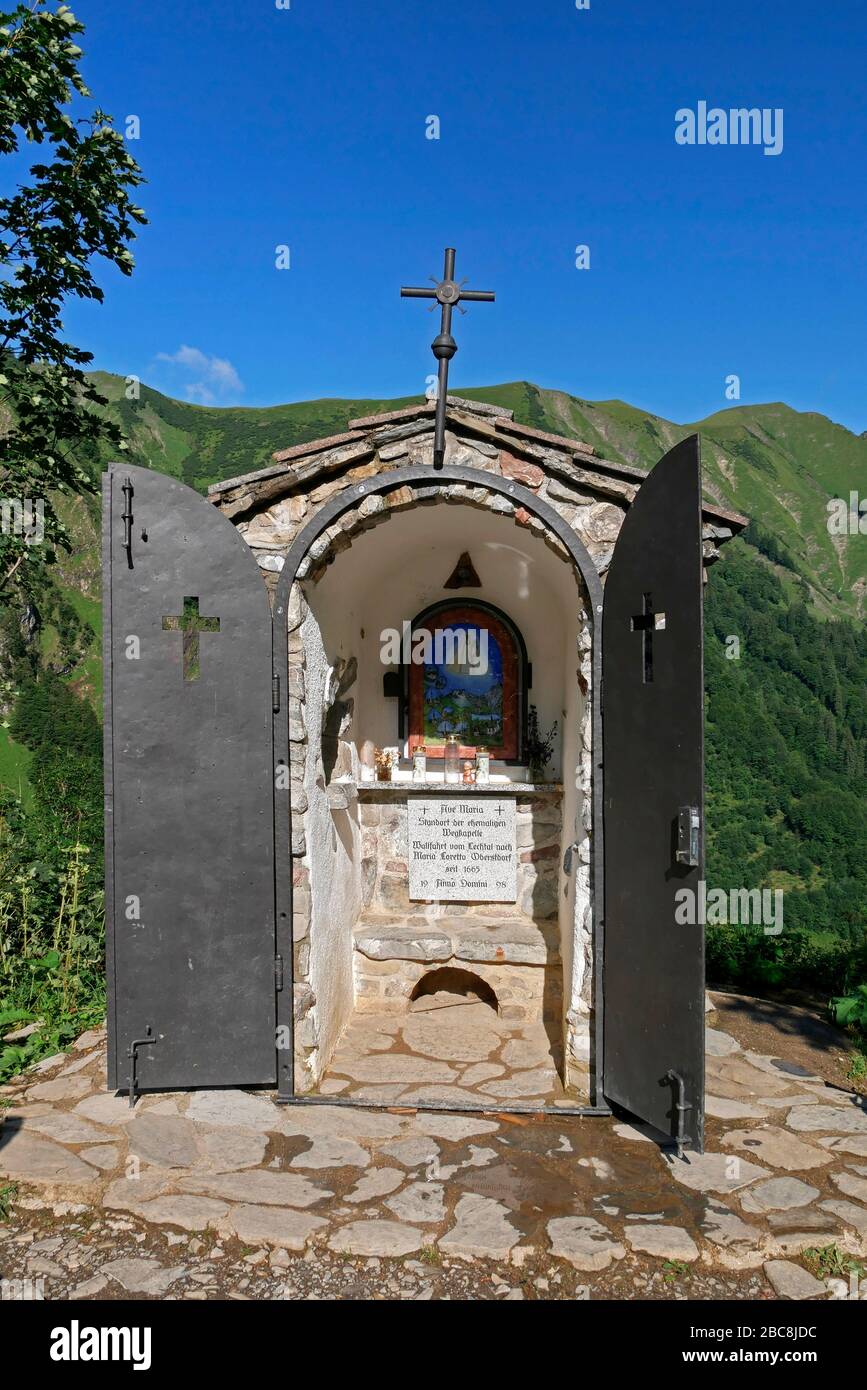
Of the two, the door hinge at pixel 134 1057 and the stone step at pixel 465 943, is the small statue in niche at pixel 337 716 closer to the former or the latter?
the stone step at pixel 465 943

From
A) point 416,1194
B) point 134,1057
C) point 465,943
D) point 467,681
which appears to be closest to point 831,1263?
point 416,1194

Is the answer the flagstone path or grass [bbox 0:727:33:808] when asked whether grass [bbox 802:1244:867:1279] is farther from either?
grass [bbox 0:727:33:808]

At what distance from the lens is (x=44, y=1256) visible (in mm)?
3012

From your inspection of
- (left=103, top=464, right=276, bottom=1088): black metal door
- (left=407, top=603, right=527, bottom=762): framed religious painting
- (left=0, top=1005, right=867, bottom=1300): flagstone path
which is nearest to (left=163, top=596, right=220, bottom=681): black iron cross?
(left=103, top=464, right=276, bottom=1088): black metal door

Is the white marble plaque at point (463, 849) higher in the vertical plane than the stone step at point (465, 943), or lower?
higher

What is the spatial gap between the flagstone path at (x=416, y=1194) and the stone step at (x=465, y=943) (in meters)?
1.11

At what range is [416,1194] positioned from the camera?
3410mm

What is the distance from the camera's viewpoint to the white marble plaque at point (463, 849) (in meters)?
6.16

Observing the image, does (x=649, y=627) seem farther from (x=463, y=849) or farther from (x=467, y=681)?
(x=463, y=849)

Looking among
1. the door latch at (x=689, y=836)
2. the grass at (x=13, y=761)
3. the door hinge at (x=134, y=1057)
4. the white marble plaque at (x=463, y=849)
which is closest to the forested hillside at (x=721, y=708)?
the grass at (x=13, y=761)

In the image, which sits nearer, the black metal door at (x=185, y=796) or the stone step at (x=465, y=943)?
the black metal door at (x=185, y=796)

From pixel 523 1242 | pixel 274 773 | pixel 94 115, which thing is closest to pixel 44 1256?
pixel 523 1242

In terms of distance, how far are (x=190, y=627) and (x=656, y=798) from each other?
2.50 meters

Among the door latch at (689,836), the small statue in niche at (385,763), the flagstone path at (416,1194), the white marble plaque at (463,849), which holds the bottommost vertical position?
the flagstone path at (416,1194)
